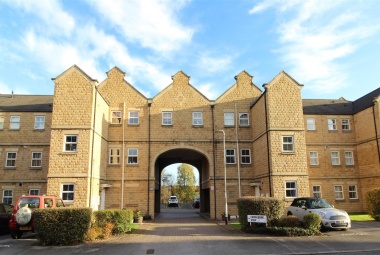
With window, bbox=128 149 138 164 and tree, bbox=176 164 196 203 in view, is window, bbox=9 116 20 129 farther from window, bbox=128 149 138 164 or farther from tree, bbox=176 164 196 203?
tree, bbox=176 164 196 203

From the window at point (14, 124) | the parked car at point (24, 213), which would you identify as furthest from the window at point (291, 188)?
the window at point (14, 124)

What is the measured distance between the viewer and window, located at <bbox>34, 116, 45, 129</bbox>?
1091 inches

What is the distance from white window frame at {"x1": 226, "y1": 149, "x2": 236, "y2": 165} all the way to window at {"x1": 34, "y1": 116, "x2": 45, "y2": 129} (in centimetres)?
1624

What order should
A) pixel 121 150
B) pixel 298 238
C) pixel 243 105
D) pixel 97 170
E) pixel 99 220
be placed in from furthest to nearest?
pixel 243 105 → pixel 121 150 → pixel 97 170 → pixel 99 220 → pixel 298 238

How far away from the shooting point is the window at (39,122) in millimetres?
27703

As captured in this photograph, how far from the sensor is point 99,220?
51.0 feet

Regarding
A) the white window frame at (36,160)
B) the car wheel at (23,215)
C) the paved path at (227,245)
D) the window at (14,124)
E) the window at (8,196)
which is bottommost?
the paved path at (227,245)

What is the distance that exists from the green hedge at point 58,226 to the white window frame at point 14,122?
1708 centimetres

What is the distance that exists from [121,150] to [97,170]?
11.7 ft

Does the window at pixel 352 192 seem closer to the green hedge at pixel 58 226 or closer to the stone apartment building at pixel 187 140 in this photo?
the stone apartment building at pixel 187 140

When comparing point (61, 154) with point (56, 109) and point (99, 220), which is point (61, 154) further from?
point (99, 220)

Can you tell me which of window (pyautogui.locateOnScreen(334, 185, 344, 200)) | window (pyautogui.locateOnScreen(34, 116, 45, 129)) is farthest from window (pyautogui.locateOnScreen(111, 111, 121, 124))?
window (pyautogui.locateOnScreen(334, 185, 344, 200))

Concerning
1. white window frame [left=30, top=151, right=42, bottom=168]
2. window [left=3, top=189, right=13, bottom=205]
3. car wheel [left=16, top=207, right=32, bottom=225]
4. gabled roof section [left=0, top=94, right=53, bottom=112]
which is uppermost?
gabled roof section [left=0, top=94, right=53, bottom=112]

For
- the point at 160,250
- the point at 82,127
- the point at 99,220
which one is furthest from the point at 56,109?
the point at 160,250
